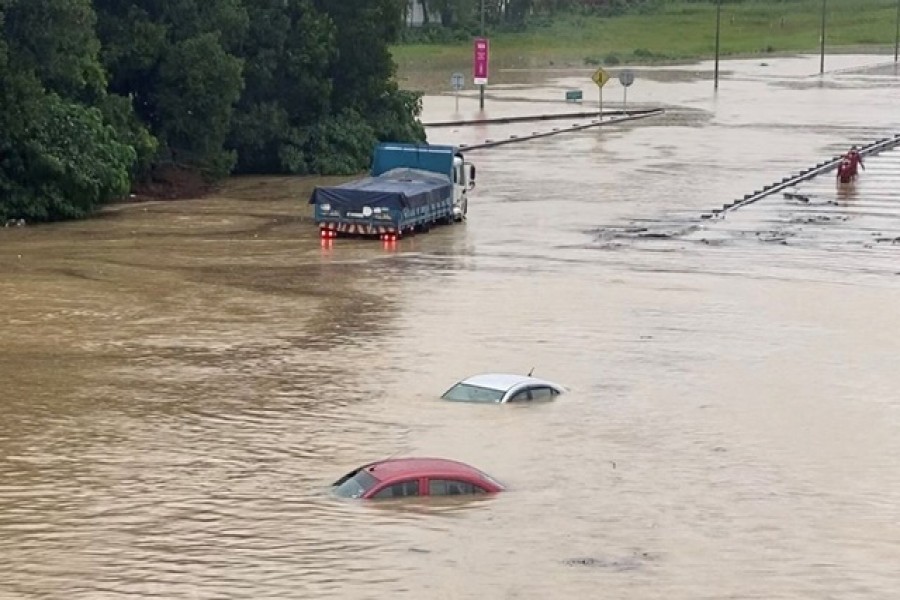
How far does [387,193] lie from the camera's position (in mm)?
42969

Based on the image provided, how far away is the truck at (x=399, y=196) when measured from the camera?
141 ft

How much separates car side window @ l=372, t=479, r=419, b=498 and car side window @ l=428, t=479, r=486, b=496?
7.5 inches

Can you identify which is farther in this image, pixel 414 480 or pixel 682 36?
pixel 682 36

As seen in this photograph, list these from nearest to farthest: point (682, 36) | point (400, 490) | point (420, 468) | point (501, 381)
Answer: point (400, 490)
point (420, 468)
point (501, 381)
point (682, 36)

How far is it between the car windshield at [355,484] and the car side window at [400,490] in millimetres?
223

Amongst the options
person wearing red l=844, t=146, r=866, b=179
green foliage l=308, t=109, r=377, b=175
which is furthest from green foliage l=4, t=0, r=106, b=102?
person wearing red l=844, t=146, r=866, b=179

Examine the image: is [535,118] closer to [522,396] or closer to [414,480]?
[522,396]

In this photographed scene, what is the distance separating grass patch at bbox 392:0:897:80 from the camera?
129m

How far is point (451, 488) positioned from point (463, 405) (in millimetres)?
4944

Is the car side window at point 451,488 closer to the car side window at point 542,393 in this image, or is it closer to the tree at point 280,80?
the car side window at point 542,393

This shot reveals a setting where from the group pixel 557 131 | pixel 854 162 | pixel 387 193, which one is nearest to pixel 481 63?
pixel 557 131

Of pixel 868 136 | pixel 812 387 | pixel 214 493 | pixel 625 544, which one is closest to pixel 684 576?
pixel 625 544

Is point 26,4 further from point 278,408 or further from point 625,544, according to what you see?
point 625,544

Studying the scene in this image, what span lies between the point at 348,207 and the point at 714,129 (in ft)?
117
